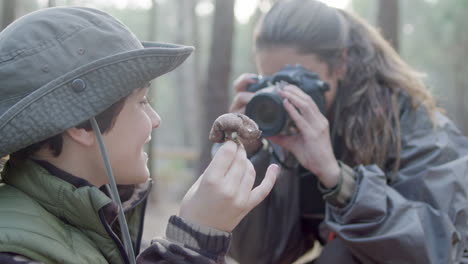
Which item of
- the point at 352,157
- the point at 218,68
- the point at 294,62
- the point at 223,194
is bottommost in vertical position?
the point at 218,68

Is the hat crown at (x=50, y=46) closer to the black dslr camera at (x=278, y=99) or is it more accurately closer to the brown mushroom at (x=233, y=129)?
the brown mushroom at (x=233, y=129)

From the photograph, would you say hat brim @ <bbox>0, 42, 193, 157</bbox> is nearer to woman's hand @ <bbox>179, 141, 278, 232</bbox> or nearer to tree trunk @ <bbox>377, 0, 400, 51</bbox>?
woman's hand @ <bbox>179, 141, 278, 232</bbox>

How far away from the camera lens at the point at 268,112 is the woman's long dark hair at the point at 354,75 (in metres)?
0.41

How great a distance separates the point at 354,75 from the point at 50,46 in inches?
60.2

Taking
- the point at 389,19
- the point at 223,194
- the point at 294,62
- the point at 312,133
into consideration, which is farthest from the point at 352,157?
the point at 389,19

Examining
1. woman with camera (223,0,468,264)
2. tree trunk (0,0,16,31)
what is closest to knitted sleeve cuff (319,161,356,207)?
woman with camera (223,0,468,264)

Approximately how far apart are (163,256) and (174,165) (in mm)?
11888

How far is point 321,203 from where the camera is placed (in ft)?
8.21

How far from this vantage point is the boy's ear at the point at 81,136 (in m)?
1.41

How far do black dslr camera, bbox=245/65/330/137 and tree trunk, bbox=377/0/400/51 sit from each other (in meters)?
3.02

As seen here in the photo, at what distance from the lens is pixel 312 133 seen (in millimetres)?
2082

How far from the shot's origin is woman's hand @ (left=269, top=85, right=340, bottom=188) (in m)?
2.05

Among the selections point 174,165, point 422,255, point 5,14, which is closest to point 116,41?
point 422,255

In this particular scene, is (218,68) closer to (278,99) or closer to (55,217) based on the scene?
(278,99)
